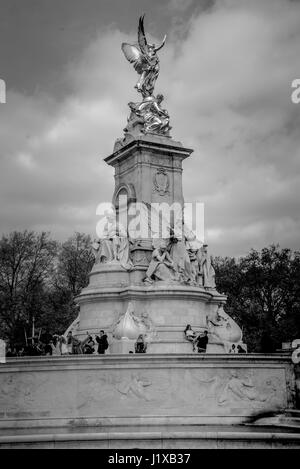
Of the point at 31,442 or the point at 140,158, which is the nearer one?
the point at 31,442

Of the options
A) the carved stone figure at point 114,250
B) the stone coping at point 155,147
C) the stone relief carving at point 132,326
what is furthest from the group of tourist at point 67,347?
the stone coping at point 155,147

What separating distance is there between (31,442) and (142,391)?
5.84 m

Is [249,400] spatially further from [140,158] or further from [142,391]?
[140,158]

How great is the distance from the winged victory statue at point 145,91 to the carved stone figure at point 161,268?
7424mm

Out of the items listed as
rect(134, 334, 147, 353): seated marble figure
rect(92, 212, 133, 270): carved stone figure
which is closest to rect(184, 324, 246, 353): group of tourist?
rect(134, 334, 147, 353): seated marble figure

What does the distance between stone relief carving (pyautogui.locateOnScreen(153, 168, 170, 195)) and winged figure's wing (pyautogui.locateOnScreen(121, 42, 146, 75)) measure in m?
6.12

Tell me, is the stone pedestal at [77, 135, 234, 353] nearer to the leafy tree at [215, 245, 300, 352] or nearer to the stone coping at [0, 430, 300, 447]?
the stone coping at [0, 430, 300, 447]

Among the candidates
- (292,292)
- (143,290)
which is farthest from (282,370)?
(292,292)

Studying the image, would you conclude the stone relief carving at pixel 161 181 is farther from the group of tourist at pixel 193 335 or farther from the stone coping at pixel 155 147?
the group of tourist at pixel 193 335

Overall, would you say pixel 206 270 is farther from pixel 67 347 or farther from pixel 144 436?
pixel 144 436

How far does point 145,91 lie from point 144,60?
1754 millimetres

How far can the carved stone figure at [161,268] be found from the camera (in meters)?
27.8

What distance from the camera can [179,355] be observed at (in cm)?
2005
